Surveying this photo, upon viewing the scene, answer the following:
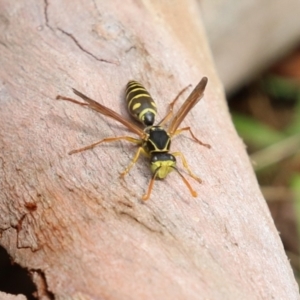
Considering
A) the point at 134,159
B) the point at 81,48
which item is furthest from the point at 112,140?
the point at 81,48

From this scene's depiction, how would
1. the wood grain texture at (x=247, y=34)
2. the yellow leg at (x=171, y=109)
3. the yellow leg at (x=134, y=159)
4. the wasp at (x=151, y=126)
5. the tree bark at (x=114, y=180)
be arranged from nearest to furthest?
1. the tree bark at (x=114, y=180)
2. the yellow leg at (x=134, y=159)
3. the wasp at (x=151, y=126)
4. the yellow leg at (x=171, y=109)
5. the wood grain texture at (x=247, y=34)

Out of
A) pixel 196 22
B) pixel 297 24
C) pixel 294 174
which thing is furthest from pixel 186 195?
pixel 297 24

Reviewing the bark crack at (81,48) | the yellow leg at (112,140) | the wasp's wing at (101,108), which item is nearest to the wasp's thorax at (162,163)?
the yellow leg at (112,140)

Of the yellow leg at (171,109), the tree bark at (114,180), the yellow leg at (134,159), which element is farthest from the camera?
the yellow leg at (171,109)

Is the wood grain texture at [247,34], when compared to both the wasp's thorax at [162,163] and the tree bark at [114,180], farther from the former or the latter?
the wasp's thorax at [162,163]

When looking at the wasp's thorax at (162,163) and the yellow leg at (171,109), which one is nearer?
the wasp's thorax at (162,163)

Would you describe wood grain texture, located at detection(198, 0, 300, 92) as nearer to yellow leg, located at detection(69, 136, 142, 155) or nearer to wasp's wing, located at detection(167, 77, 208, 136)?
wasp's wing, located at detection(167, 77, 208, 136)

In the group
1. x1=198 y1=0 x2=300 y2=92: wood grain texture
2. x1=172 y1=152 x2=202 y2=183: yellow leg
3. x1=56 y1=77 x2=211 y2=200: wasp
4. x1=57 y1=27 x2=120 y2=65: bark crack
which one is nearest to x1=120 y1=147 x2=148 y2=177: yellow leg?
x1=56 y1=77 x2=211 y2=200: wasp
